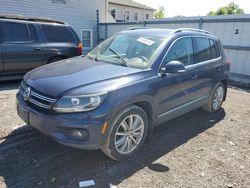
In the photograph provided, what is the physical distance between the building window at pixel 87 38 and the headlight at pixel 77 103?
531 inches

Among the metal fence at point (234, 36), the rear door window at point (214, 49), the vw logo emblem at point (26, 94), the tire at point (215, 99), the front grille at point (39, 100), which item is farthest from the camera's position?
the metal fence at point (234, 36)

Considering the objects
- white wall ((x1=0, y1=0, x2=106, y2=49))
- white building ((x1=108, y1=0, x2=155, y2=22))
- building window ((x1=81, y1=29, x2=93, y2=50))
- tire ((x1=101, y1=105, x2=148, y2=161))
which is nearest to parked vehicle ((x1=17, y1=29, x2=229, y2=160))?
tire ((x1=101, y1=105, x2=148, y2=161))

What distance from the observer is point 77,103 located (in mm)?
2893

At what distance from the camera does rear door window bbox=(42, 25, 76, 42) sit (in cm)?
752

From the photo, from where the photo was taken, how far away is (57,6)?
1406cm

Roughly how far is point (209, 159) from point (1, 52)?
5859mm

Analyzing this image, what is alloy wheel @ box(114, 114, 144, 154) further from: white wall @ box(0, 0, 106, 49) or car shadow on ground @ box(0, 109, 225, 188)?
white wall @ box(0, 0, 106, 49)

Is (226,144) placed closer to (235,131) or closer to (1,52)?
(235,131)

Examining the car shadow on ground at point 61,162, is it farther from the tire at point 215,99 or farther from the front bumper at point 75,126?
the tire at point 215,99

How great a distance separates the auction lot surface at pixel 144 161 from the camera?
3017 millimetres

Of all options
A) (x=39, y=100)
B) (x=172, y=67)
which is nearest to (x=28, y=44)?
(x=39, y=100)

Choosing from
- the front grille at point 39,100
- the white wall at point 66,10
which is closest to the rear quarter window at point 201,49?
the front grille at point 39,100

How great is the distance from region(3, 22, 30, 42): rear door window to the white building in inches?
905

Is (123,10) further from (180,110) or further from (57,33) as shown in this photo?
(180,110)
